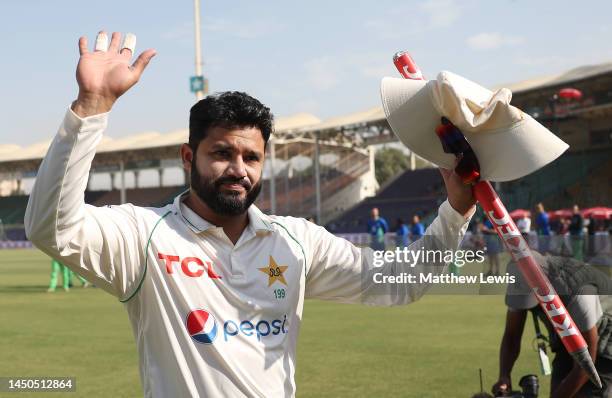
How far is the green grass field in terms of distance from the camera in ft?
23.5

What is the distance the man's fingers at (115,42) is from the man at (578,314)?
2.27 metres

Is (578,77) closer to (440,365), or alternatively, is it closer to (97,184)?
(440,365)

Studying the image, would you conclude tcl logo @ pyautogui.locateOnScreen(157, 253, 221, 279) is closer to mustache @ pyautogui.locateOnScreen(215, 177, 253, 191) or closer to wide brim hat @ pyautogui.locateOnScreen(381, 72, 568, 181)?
mustache @ pyautogui.locateOnScreen(215, 177, 253, 191)

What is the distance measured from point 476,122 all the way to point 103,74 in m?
1.19

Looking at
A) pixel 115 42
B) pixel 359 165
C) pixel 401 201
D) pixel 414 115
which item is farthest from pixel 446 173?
pixel 359 165

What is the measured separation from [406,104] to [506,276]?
2.17 m

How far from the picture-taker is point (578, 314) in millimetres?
3865

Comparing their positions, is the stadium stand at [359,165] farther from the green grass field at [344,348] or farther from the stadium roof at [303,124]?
the green grass field at [344,348]

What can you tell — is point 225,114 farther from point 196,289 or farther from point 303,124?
point 303,124

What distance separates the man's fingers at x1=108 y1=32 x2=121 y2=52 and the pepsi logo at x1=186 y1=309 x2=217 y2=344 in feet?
2.89

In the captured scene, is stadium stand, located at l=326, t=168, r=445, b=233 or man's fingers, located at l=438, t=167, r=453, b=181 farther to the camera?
stadium stand, located at l=326, t=168, r=445, b=233

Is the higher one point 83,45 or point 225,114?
point 83,45

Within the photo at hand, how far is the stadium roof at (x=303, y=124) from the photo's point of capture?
34031mm

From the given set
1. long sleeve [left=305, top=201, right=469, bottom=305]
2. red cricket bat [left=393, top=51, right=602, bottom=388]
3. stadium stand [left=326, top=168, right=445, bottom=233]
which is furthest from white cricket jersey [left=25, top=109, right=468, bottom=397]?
stadium stand [left=326, top=168, right=445, bottom=233]
